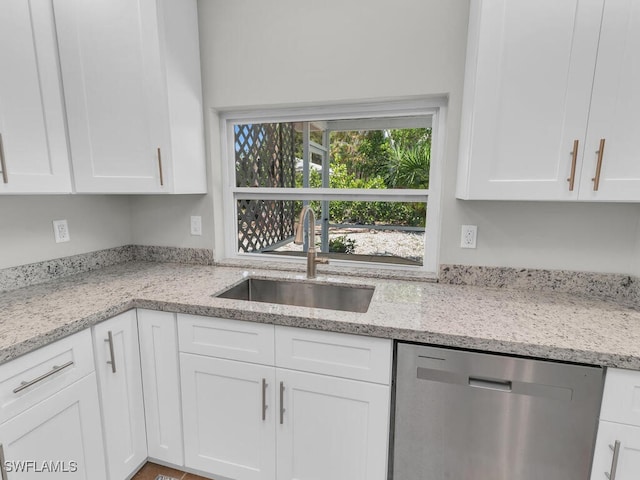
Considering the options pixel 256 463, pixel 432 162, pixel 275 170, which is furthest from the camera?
pixel 275 170

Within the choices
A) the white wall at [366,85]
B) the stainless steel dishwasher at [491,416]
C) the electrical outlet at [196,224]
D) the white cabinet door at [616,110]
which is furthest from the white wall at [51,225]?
the white cabinet door at [616,110]

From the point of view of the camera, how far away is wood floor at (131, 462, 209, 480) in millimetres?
1514

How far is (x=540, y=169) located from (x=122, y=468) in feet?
6.90

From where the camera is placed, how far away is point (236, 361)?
1.33 meters

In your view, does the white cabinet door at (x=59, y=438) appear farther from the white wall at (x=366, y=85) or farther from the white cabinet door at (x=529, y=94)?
the white cabinet door at (x=529, y=94)

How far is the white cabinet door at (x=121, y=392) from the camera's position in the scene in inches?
51.1

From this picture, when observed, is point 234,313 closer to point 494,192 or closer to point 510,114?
point 494,192

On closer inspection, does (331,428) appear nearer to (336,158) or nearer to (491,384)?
(491,384)

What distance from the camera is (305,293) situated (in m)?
1.73

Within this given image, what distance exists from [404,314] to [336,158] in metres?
1.03

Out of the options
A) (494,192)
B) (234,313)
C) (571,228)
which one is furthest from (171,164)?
(571,228)

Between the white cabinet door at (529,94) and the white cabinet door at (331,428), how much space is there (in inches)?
36.5

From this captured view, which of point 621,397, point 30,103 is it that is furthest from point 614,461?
point 30,103

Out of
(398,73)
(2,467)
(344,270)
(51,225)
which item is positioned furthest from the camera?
(344,270)
